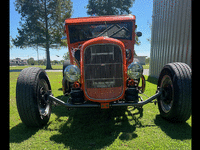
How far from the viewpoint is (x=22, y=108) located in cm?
251

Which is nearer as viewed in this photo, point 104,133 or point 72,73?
point 104,133

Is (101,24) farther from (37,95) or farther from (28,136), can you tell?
(28,136)

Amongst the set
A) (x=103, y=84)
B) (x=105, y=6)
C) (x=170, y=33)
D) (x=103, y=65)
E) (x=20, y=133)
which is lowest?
(x=20, y=133)

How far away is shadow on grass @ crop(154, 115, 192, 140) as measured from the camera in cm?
235

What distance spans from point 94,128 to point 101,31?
2577mm

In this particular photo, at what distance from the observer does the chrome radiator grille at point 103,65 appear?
258cm

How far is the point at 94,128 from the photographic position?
2727mm

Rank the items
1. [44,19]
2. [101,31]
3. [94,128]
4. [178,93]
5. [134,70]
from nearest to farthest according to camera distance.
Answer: [178,93], [134,70], [94,128], [101,31], [44,19]

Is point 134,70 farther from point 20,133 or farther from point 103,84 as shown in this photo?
point 20,133

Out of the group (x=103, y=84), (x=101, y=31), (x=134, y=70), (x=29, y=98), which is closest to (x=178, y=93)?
(x=134, y=70)

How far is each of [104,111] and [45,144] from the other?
172 centimetres

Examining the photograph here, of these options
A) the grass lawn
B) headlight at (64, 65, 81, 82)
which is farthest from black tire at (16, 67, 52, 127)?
headlight at (64, 65, 81, 82)

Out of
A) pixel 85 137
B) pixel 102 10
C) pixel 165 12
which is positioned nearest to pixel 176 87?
pixel 85 137

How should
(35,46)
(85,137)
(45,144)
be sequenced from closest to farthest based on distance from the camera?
(45,144), (85,137), (35,46)
